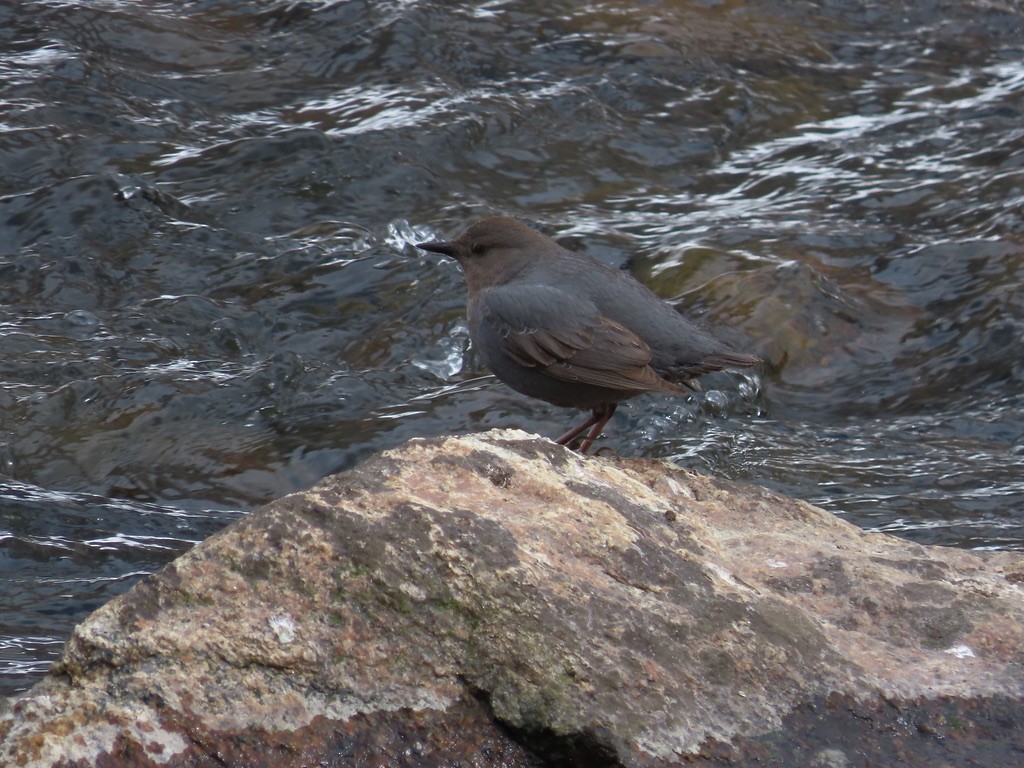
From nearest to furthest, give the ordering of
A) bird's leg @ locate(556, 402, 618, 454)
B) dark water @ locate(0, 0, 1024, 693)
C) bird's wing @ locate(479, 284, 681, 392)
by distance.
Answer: bird's wing @ locate(479, 284, 681, 392), bird's leg @ locate(556, 402, 618, 454), dark water @ locate(0, 0, 1024, 693)

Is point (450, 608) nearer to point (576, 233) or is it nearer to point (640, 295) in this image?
point (640, 295)

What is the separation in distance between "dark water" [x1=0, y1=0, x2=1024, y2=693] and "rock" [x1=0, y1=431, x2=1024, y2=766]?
4.13ft

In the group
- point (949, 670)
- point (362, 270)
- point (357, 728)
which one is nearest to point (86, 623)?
point (357, 728)

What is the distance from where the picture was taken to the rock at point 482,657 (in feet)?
7.90

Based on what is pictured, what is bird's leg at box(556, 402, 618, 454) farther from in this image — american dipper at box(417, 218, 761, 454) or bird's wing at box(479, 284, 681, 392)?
bird's wing at box(479, 284, 681, 392)

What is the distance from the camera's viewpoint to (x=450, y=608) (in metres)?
2.60

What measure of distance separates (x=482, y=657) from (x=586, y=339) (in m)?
2.28

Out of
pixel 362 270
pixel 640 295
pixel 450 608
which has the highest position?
pixel 450 608

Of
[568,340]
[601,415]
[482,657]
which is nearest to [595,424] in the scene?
[601,415]

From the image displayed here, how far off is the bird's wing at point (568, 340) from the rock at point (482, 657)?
169cm

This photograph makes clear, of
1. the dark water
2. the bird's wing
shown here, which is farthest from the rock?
the bird's wing

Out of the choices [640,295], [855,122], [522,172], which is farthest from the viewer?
[855,122]

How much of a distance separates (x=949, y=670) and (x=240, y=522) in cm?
151

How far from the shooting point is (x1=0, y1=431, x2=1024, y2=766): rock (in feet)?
7.90
